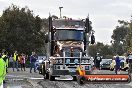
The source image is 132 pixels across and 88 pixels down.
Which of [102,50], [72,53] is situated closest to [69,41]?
[72,53]

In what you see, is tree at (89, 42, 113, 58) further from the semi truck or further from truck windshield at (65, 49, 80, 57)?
truck windshield at (65, 49, 80, 57)

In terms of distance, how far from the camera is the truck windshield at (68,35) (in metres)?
31.3

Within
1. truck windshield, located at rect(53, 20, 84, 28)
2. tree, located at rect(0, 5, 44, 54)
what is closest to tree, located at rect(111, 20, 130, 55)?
tree, located at rect(0, 5, 44, 54)

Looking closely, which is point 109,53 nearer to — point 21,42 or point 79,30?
point 21,42

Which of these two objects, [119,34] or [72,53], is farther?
[119,34]

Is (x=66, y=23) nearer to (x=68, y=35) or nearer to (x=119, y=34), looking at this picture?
(x=68, y=35)

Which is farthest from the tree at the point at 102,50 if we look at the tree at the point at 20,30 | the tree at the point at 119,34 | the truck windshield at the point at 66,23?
the truck windshield at the point at 66,23

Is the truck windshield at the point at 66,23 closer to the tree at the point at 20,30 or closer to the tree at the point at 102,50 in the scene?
the tree at the point at 20,30

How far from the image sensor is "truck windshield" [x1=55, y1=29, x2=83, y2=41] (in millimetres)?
31297

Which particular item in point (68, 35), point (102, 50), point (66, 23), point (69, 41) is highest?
point (102, 50)

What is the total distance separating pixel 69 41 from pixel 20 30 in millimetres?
44383

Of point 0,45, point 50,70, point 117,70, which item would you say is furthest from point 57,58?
point 0,45

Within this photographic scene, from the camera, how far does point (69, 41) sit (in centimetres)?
3134

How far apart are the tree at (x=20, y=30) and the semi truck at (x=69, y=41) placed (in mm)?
42089
